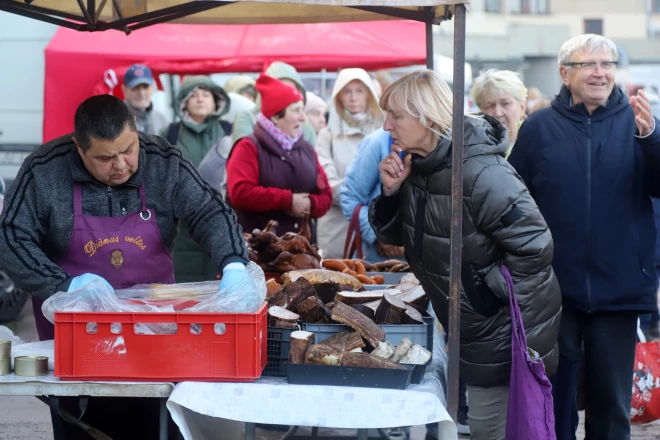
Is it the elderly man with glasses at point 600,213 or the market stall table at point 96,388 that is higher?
the elderly man with glasses at point 600,213

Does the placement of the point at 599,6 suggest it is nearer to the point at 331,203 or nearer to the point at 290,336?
the point at 331,203

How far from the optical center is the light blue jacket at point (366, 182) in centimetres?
505

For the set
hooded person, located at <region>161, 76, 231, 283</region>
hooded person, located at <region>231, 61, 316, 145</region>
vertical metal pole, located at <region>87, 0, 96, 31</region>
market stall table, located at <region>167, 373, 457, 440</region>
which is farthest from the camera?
hooded person, located at <region>161, 76, 231, 283</region>

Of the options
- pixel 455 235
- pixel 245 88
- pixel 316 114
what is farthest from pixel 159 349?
pixel 245 88

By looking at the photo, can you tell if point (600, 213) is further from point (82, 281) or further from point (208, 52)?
point (208, 52)

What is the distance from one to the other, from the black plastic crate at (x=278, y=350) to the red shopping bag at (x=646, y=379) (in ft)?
8.11

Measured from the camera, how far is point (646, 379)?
4.64 metres

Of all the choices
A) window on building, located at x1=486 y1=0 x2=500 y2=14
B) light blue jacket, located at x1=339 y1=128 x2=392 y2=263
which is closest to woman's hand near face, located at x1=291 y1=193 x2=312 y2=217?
light blue jacket, located at x1=339 y1=128 x2=392 y2=263

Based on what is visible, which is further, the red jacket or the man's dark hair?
the red jacket

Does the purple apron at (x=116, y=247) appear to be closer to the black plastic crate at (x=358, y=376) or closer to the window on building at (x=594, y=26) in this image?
the black plastic crate at (x=358, y=376)

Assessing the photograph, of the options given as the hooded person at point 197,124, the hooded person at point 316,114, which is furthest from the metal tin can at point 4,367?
the hooded person at point 316,114

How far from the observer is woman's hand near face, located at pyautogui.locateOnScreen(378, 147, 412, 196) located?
10.5 feet

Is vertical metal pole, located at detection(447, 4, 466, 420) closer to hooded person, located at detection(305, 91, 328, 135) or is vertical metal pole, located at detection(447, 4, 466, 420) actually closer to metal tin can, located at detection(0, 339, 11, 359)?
metal tin can, located at detection(0, 339, 11, 359)

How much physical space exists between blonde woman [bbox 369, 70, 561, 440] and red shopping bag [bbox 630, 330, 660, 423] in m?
1.61
